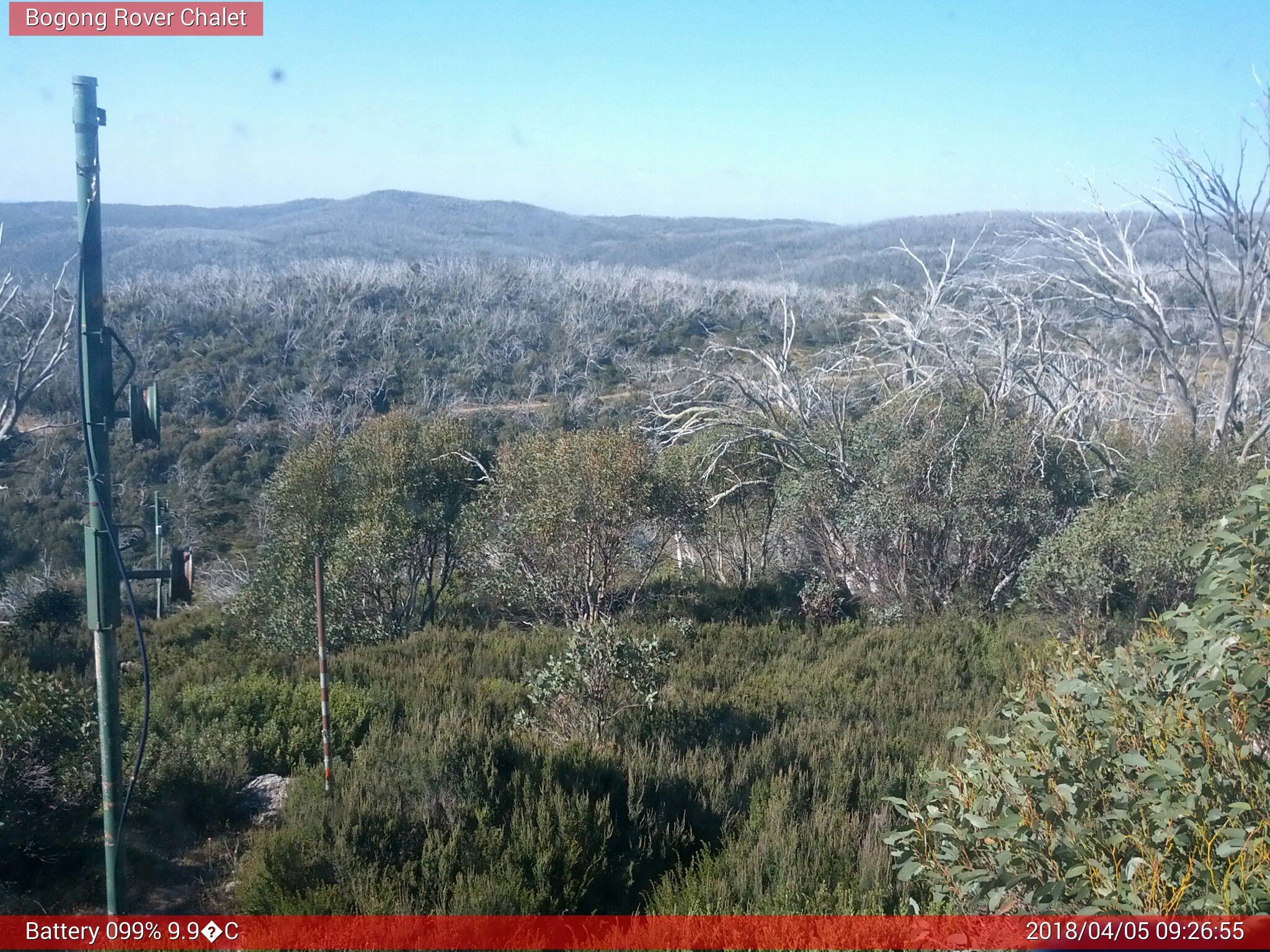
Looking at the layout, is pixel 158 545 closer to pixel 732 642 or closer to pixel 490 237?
pixel 732 642

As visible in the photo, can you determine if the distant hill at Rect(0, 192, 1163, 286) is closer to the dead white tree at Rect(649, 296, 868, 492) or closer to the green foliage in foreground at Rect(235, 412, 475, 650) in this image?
the green foliage in foreground at Rect(235, 412, 475, 650)

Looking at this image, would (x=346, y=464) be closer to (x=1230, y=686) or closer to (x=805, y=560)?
(x=805, y=560)

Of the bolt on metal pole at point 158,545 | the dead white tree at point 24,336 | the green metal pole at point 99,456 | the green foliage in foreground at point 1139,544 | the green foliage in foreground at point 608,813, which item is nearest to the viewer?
the green metal pole at point 99,456

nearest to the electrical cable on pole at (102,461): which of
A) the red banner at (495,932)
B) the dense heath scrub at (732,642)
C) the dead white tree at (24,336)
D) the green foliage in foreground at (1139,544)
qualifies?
the red banner at (495,932)

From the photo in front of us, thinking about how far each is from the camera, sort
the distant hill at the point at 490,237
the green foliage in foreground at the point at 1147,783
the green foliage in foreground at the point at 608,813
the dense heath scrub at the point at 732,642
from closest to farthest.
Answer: the green foliage in foreground at the point at 1147,783
the dense heath scrub at the point at 732,642
the green foliage in foreground at the point at 608,813
the distant hill at the point at 490,237

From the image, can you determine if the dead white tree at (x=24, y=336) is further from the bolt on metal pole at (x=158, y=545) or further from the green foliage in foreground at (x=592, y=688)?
the green foliage in foreground at (x=592, y=688)
